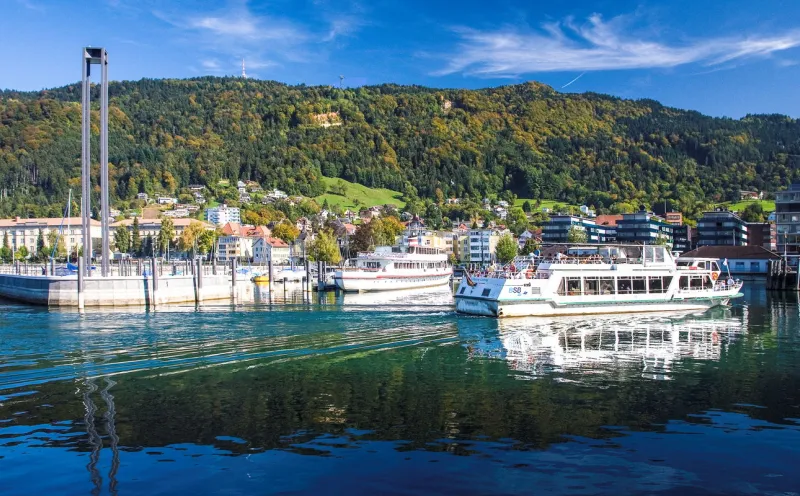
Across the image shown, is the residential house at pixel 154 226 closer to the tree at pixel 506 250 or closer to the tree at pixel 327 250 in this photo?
the tree at pixel 327 250

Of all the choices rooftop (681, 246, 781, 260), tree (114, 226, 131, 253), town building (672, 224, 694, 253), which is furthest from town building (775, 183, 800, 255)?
tree (114, 226, 131, 253)

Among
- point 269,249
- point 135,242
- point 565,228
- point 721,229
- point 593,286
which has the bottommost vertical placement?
point 593,286

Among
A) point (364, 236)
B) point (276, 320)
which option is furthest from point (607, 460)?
point (364, 236)

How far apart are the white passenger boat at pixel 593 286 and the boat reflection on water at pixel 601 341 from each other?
1.23 metres

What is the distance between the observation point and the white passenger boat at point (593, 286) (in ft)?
130

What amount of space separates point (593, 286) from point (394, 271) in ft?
127

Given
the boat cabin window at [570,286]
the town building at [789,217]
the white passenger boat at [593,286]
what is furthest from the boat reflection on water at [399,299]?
the town building at [789,217]

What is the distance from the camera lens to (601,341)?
30750mm

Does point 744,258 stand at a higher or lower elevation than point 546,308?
higher

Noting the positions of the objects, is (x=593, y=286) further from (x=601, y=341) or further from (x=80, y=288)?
(x=80, y=288)

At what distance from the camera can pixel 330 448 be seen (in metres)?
14.8

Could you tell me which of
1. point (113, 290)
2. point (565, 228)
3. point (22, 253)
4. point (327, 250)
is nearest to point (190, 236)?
point (22, 253)

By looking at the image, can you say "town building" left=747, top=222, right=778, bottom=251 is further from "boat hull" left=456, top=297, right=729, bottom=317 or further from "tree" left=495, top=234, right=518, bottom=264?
"boat hull" left=456, top=297, right=729, bottom=317

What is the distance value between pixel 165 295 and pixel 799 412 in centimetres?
4411
